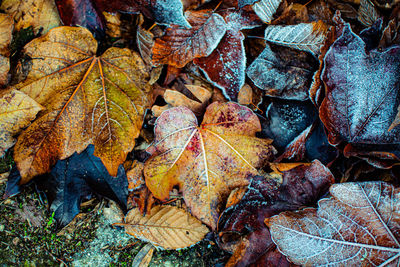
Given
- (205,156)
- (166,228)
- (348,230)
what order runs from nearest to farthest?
1. (348,230)
2. (205,156)
3. (166,228)

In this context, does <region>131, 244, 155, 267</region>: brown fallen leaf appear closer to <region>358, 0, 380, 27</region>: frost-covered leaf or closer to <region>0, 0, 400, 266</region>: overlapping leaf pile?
<region>0, 0, 400, 266</region>: overlapping leaf pile

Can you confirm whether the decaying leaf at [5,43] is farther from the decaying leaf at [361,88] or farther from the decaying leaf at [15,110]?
the decaying leaf at [361,88]

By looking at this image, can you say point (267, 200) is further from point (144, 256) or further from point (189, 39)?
point (189, 39)

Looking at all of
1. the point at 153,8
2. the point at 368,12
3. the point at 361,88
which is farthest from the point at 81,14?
the point at 368,12

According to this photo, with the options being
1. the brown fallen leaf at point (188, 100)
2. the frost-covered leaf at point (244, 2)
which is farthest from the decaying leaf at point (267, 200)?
the frost-covered leaf at point (244, 2)

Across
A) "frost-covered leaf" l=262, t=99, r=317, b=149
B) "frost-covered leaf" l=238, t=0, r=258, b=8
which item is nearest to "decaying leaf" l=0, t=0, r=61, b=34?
"frost-covered leaf" l=238, t=0, r=258, b=8
